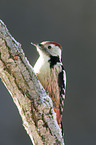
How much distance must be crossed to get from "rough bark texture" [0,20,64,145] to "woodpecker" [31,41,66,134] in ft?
0.58

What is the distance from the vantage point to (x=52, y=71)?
84cm

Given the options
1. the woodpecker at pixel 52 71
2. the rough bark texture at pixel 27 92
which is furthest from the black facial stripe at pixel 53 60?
the rough bark texture at pixel 27 92

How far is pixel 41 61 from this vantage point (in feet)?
2.75

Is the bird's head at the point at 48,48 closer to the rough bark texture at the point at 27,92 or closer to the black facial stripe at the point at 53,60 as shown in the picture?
the black facial stripe at the point at 53,60

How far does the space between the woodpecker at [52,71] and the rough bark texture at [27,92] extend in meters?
0.18

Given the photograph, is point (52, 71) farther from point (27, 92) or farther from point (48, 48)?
point (27, 92)

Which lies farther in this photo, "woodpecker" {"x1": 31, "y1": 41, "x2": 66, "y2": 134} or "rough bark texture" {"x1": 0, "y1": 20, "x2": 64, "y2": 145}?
"woodpecker" {"x1": 31, "y1": 41, "x2": 66, "y2": 134}

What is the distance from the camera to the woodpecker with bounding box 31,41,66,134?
2.68 ft

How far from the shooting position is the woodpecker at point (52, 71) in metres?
0.82

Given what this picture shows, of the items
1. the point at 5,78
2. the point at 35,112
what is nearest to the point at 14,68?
the point at 5,78

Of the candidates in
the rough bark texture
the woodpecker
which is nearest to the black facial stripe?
the woodpecker

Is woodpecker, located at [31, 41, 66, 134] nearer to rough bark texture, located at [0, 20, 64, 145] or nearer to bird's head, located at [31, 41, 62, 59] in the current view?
bird's head, located at [31, 41, 62, 59]

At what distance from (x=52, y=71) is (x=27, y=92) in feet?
0.84

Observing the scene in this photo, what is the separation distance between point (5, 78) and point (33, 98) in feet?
0.37
